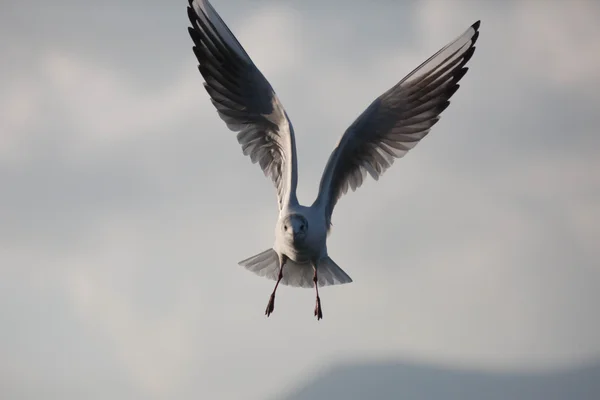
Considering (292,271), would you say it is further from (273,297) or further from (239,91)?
(239,91)

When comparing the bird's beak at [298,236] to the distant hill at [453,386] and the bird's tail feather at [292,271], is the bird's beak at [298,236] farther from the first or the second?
the distant hill at [453,386]

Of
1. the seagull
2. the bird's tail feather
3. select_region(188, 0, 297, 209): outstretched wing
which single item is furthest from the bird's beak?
the bird's tail feather

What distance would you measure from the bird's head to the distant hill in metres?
73.5

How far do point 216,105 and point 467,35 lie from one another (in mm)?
2969

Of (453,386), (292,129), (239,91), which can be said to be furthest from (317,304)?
(453,386)

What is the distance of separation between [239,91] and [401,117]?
186cm

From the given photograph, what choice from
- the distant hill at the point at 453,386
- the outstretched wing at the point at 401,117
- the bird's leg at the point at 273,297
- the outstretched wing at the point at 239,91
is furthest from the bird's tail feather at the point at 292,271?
the distant hill at the point at 453,386

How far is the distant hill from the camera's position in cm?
8750

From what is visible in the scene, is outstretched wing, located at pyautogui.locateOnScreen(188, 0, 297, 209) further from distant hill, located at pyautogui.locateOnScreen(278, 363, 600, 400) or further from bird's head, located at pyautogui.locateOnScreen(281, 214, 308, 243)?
distant hill, located at pyautogui.locateOnScreen(278, 363, 600, 400)

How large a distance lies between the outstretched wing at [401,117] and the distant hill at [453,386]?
237 feet

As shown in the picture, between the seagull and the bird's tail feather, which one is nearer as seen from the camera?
the seagull

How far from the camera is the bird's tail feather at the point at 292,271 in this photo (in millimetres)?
10648

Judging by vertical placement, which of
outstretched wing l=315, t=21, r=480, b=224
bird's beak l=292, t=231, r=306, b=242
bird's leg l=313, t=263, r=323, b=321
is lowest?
bird's leg l=313, t=263, r=323, b=321

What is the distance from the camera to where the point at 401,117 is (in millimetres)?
10812
